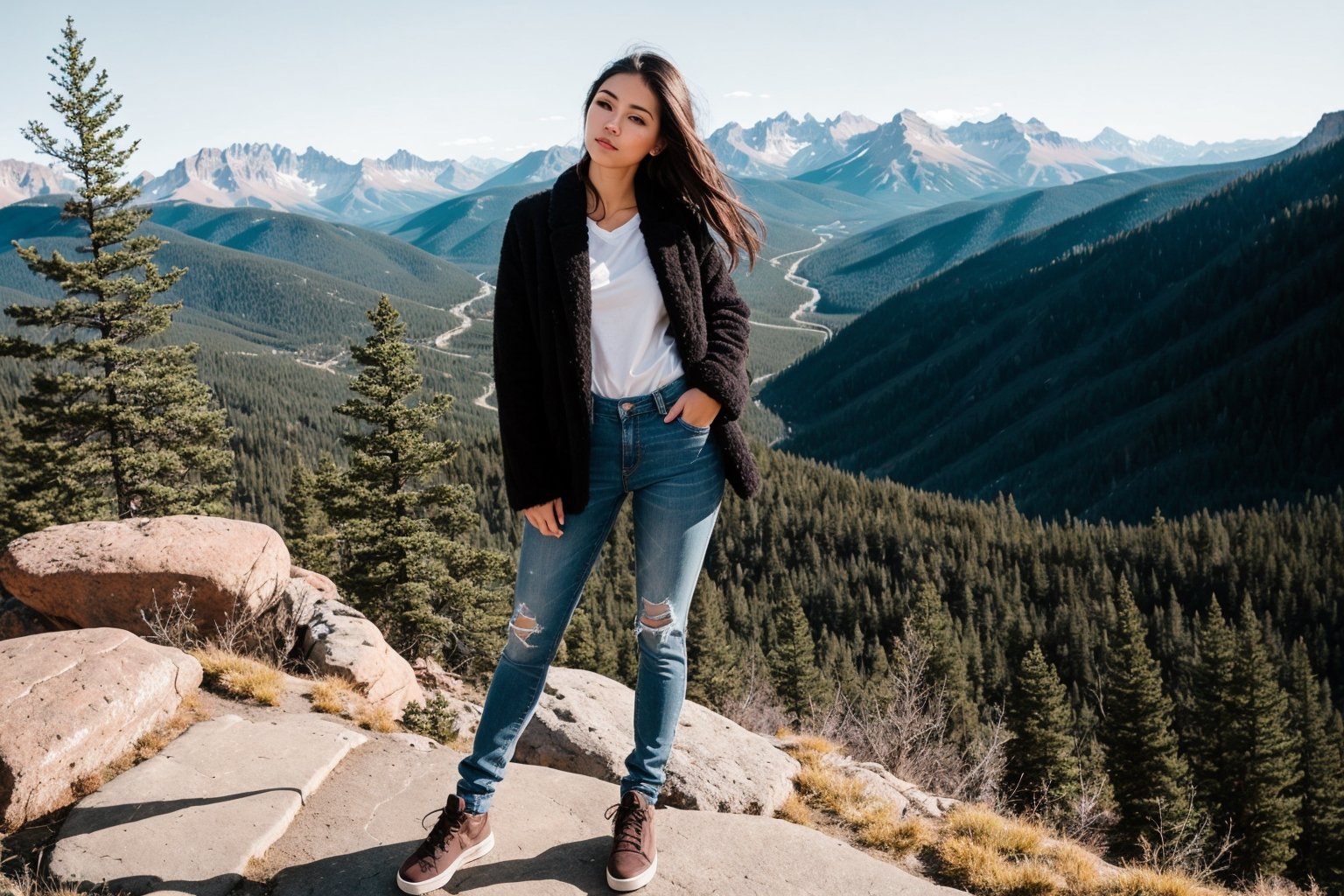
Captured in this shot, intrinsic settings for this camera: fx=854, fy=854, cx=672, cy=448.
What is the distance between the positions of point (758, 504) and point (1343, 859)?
8505cm

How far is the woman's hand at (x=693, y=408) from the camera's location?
16.5 ft

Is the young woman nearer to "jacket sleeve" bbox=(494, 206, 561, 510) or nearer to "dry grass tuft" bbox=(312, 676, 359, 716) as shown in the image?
"jacket sleeve" bbox=(494, 206, 561, 510)

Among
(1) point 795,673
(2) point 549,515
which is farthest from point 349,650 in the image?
(1) point 795,673

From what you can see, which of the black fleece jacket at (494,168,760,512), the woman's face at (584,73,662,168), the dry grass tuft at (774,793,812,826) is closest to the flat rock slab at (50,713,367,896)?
the black fleece jacket at (494,168,760,512)

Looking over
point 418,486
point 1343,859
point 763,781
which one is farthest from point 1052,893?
point 1343,859

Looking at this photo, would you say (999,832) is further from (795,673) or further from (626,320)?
(795,673)

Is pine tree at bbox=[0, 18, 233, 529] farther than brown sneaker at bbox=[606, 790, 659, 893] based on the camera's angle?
Yes

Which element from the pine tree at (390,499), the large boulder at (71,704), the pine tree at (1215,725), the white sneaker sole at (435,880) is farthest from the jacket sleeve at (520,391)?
the pine tree at (1215,725)

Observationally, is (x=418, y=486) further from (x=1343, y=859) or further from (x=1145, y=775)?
(x=1343, y=859)

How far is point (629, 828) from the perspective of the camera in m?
5.73

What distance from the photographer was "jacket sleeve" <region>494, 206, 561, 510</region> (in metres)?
5.09

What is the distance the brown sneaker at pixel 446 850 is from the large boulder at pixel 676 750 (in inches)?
126

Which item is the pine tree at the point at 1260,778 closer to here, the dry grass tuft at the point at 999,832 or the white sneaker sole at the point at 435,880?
the dry grass tuft at the point at 999,832

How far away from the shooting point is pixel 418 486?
30.0 meters
